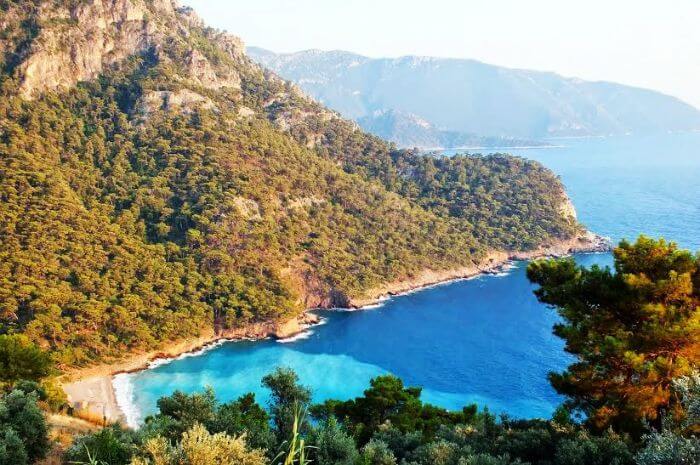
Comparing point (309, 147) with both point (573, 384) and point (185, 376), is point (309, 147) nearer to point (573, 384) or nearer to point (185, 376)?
point (185, 376)

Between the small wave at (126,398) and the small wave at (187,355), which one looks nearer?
the small wave at (126,398)

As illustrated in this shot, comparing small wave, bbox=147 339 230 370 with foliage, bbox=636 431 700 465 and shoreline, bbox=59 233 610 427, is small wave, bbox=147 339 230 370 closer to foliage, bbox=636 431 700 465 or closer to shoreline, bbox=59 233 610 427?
shoreline, bbox=59 233 610 427

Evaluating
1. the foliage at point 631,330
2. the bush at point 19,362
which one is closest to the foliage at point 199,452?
the foliage at point 631,330

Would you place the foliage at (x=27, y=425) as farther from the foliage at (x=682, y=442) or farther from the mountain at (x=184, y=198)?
the mountain at (x=184, y=198)

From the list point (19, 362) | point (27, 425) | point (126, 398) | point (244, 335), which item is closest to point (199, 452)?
point (27, 425)

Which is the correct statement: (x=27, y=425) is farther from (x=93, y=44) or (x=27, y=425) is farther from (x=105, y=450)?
(x=93, y=44)

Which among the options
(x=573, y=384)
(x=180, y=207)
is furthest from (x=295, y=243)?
(x=573, y=384)
